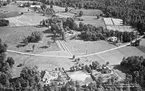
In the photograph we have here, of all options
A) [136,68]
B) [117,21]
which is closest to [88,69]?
[136,68]

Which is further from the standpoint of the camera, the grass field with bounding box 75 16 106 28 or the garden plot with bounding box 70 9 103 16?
the garden plot with bounding box 70 9 103 16


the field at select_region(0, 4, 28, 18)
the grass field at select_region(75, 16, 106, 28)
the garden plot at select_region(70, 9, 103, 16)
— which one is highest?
the field at select_region(0, 4, 28, 18)

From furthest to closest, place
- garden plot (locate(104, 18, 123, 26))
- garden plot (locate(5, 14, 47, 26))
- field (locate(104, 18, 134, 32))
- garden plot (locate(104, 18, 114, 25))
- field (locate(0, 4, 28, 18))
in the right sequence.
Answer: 1. field (locate(0, 4, 28, 18))
2. garden plot (locate(104, 18, 114, 25))
3. garden plot (locate(104, 18, 123, 26))
4. garden plot (locate(5, 14, 47, 26))
5. field (locate(104, 18, 134, 32))

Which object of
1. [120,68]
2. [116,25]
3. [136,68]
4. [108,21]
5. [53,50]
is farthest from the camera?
[108,21]

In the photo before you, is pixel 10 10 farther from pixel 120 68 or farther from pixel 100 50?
pixel 120 68

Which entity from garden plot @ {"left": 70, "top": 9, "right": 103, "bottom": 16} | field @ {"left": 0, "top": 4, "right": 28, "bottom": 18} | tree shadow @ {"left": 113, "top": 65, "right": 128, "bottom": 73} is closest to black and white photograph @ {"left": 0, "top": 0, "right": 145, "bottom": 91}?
tree shadow @ {"left": 113, "top": 65, "right": 128, "bottom": 73}

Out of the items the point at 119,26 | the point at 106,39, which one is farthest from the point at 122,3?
the point at 106,39

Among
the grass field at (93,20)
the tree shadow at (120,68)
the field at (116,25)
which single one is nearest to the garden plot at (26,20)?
the grass field at (93,20)

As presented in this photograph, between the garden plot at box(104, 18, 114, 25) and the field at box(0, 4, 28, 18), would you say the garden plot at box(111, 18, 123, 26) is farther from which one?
the field at box(0, 4, 28, 18)

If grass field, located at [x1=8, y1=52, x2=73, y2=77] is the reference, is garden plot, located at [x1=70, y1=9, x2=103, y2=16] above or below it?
above

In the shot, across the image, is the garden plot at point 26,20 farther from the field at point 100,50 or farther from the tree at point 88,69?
the tree at point 88,69

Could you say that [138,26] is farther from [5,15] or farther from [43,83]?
[5,15]
